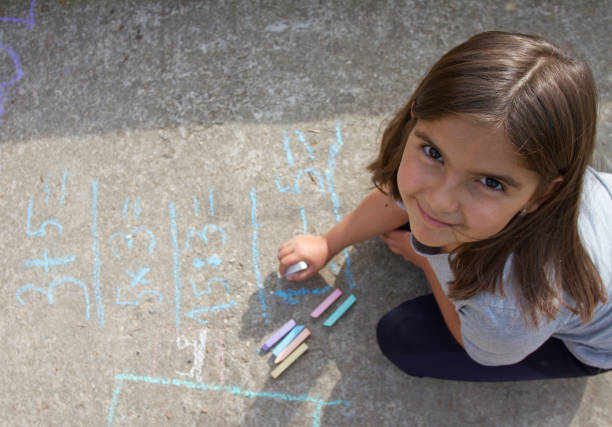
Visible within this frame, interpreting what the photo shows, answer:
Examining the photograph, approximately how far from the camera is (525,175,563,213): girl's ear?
1.00m

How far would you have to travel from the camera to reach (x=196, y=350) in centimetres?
178

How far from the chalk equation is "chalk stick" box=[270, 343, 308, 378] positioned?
7.0 inches

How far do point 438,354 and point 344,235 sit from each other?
0.55 meters

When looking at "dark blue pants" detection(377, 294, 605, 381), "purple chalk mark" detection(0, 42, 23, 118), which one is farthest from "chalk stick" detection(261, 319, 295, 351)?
"purple chalk mark" detection(0, 42, 23, 118)

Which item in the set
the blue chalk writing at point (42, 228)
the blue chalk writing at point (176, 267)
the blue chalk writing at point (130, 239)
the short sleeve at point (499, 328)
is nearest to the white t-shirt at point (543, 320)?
the short sleeve at point (499, 328)

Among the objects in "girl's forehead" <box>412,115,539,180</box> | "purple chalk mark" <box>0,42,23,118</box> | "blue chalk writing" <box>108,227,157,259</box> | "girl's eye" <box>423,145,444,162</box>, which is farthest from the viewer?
"purple chalk mark" <box>0,42,23,118</box>

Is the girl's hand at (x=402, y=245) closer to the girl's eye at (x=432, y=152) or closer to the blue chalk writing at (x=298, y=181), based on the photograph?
the blue chalk writing at (x=298, y=181)

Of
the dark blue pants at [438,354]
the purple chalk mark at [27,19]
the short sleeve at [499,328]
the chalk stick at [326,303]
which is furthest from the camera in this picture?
the purple chalk mark at [27,19]

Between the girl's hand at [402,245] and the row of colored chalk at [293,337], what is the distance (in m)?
0.27

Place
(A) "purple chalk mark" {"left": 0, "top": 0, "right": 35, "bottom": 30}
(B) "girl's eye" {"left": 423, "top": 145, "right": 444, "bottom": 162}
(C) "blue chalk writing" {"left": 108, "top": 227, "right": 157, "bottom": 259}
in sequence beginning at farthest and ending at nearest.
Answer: (A) "purple chalk mark" {"left": 0, "top": 0, "right": 35, "bottom": 30}, (C) "blue chalk writing" {"left": 108, "top": 227, "right": 157, "bottom": 259}, (B) "girl's eye" {"left": 423, "top": 145, "right": 444, "bottom": 162}

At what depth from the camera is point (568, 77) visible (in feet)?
3.06

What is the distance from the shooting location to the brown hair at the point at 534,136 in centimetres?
90

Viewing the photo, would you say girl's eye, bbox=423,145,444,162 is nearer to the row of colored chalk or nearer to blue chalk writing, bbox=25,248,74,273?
the row of colored chalk

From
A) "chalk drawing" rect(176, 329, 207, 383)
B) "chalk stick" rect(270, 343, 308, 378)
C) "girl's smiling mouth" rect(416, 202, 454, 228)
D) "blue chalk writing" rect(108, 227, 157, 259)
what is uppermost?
"girl's smiling mouth" rect(416, 202, 454, 228)
